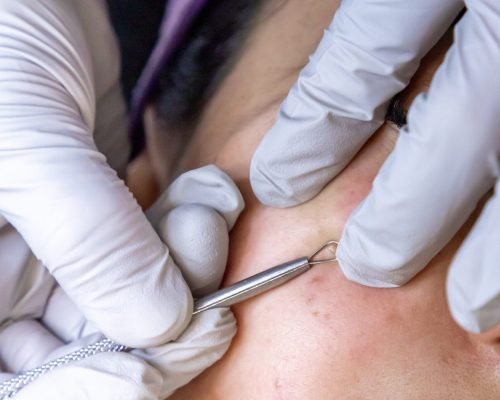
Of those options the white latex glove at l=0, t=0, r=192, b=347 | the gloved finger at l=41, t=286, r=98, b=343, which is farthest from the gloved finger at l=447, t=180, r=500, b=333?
the gloved finger at l=41, t=286, r=98, b=343

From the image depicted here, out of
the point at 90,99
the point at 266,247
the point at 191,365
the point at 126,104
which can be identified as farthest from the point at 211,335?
the point at 126,104

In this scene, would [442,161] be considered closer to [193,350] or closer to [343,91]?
[343,91]

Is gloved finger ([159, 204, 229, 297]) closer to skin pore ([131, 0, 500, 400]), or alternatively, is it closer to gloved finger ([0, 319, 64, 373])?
skin pore ([131, 0, 500, 400])

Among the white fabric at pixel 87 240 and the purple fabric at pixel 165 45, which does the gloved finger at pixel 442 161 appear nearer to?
the white fabric at pixel 87 240

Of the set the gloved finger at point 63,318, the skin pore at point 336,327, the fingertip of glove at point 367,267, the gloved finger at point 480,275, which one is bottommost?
the gloved finger at point 63,318

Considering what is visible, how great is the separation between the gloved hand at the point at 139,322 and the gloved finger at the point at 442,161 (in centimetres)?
23

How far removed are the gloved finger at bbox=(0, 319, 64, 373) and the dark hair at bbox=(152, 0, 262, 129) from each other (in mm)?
433

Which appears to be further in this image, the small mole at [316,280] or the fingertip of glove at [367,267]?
the small mole at [316,280]

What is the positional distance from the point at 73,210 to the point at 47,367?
21 cm

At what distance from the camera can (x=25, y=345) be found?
3.28 ft

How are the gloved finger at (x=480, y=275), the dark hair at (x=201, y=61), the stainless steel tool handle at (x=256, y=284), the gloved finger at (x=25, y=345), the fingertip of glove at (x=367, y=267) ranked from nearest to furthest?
the gloved finger at (x=480, y=275)
the fingertip of glove at (x=367, y=267)
the stainless steel tool handle at (x=256, y=284)
the gloved finger at (x=25, y=345)
the dark hair at (x=201, y=61)

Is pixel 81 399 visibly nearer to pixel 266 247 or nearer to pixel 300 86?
pixel 266 247

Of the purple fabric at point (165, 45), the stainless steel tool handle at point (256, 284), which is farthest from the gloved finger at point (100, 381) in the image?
the purple fabric at point (165, 45)

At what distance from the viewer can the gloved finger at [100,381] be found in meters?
0.81
